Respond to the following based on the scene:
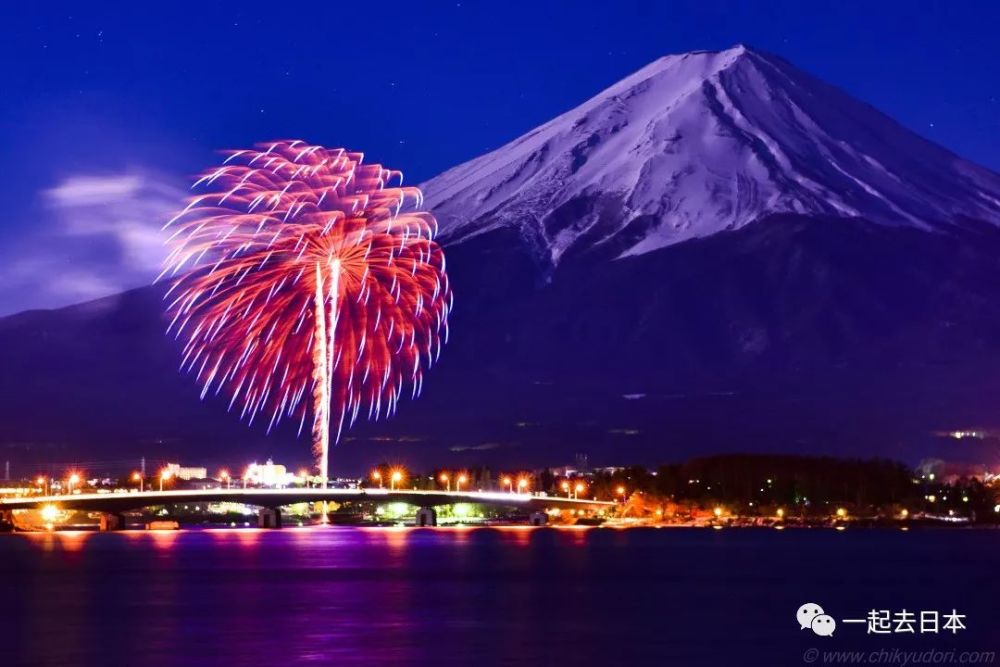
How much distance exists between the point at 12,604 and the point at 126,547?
2437 inches

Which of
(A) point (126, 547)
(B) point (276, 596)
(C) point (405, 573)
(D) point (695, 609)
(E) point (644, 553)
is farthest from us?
(A) point (126, 547)

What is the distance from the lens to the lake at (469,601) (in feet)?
197

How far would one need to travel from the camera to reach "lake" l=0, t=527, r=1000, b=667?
197 ft

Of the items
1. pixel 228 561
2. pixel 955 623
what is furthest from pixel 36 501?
pixel 955 623

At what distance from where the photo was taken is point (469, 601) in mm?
81000

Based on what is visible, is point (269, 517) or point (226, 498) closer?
point (226, 498)

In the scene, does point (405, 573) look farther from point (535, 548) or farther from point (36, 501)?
point (36, 501)

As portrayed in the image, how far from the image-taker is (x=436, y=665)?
56406 millimetres

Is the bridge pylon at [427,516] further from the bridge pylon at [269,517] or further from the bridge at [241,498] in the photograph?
the bridge at [241,498]

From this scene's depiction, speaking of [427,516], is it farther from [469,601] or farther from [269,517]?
[469,601]

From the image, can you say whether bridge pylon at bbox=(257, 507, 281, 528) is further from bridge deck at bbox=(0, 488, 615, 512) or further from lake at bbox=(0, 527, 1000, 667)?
lake at bbox=(0, 527, 1000, 667)

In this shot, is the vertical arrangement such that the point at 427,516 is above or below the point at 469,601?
above

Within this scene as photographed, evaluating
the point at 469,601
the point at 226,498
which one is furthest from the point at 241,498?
the point at 469,601

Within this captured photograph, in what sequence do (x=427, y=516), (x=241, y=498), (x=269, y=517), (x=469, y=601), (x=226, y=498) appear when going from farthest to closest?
1. (x=427, y=516)
2. (x=269, y=517)
3. (x=241, y=498)
4. (x=226, y=498)
5. (x=469, y=601)
